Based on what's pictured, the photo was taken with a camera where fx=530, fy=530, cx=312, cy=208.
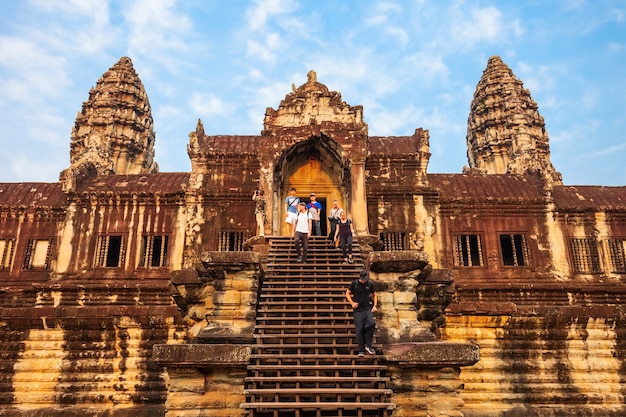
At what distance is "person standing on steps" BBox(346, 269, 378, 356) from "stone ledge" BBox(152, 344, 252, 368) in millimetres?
1768

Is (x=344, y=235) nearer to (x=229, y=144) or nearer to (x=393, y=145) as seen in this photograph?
(x=393, y=145)

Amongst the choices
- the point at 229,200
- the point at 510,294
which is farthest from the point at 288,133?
the point at 510,294

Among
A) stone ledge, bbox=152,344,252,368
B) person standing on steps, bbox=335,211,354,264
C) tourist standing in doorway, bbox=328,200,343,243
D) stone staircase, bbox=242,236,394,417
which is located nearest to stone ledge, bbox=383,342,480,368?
stone staircase, bbox=242,236,394,417

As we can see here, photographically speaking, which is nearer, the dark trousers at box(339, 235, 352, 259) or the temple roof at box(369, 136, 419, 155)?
the dark trousers at box(339, 235, 352, 259)

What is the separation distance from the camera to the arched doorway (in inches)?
706

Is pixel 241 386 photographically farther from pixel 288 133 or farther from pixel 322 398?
pixel 288 133

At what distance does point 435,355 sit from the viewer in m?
8.34

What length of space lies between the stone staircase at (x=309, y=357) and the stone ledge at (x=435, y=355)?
33 centimetres

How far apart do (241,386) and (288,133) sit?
35.2 feet

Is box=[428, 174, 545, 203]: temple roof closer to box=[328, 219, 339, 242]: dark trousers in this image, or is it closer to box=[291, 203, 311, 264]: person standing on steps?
box=[328, 219, 339, 242]: dark trousers

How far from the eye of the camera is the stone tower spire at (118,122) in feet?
121

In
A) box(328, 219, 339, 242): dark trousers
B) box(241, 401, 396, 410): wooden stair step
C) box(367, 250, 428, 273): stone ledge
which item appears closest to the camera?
box(241, 401, 396, 410): wooden stair step

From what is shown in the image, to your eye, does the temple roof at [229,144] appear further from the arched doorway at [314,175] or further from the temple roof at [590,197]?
the temple roof at [590,197]

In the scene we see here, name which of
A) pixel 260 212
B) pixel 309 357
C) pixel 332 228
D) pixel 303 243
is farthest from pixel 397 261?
→ pixel 260 212
